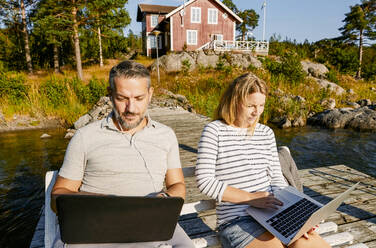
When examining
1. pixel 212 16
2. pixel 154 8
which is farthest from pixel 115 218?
pixel 154 8

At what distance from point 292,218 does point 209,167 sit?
63 centimetres

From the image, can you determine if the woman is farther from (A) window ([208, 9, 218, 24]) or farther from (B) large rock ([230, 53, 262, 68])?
(A) window ([208, 9, 218, 24])

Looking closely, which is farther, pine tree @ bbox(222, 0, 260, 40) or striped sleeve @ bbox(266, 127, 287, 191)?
pine tree @ bbox(222, 0, 260, 40)

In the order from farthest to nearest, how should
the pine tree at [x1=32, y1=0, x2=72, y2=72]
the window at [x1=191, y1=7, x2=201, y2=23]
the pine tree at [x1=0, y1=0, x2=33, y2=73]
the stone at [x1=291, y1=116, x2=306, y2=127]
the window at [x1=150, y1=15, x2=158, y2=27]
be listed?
the window at [x1=150, y1=15, x2=158, y2=27] < the window at [x1=191, y1=7, x2=201, y2=23] < the pine tree at [x1=0, y1=0, x2=33, y2=73] < the pine tree at [x1=32, y1=0, x2=72, y2=72] < the stone at [x1=291, y1=116, x2=306, y2=127]

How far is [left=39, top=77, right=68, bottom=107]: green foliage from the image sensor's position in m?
9.62

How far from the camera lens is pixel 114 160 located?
1.59m

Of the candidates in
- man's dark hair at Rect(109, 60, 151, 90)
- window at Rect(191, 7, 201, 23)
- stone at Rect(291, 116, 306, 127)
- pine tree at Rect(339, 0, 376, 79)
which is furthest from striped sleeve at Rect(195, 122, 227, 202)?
pine tree at Rect(339, 0, 376, 79)

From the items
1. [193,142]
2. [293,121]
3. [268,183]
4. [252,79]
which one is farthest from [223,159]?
[293,121]

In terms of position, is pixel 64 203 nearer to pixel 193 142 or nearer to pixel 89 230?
pixel 89 230

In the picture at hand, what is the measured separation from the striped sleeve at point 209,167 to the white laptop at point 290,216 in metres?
0.26

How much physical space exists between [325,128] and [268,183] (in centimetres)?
962

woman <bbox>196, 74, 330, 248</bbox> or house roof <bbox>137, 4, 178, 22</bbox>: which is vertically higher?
house roof <bbox>137, 4, 178, 22</bbox>

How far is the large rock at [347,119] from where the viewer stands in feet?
31.7

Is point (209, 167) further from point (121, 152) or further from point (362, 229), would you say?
point (362, 229)
